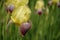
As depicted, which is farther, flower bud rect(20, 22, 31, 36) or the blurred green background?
the blurred green background

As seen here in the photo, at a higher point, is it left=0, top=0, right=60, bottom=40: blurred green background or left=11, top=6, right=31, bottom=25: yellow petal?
left=11, top=6, right=31, bottom=25: yellow petal

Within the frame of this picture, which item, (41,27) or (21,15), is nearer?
(21,15)

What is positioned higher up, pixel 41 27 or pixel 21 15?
pixel 21 15

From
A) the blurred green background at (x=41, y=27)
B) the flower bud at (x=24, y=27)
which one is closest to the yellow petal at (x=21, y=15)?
the flower bud at (x=24, y=27)

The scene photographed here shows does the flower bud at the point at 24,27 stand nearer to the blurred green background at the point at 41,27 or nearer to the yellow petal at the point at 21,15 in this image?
the yellow petal at the point at 21,15


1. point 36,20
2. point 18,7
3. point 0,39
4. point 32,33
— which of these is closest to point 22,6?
point 18,7

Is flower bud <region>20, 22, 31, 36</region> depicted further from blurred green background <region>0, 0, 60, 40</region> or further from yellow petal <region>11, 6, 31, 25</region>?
blurred green background <region>0, 0, 60, 40</region>

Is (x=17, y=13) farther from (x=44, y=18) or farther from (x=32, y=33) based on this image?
(x=44, y=18)

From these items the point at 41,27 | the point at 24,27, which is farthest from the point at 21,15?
the point at 41,27

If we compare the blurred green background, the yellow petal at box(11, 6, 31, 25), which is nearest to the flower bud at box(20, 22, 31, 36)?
the yellow petal at box(11, 6, 31, 25)

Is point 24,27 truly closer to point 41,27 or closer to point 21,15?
point 21,15

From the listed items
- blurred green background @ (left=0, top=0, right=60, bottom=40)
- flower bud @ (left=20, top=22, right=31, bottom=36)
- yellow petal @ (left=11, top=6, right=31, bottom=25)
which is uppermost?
yellow petal @ (left=11, top=6, right=31, bottom=25)
